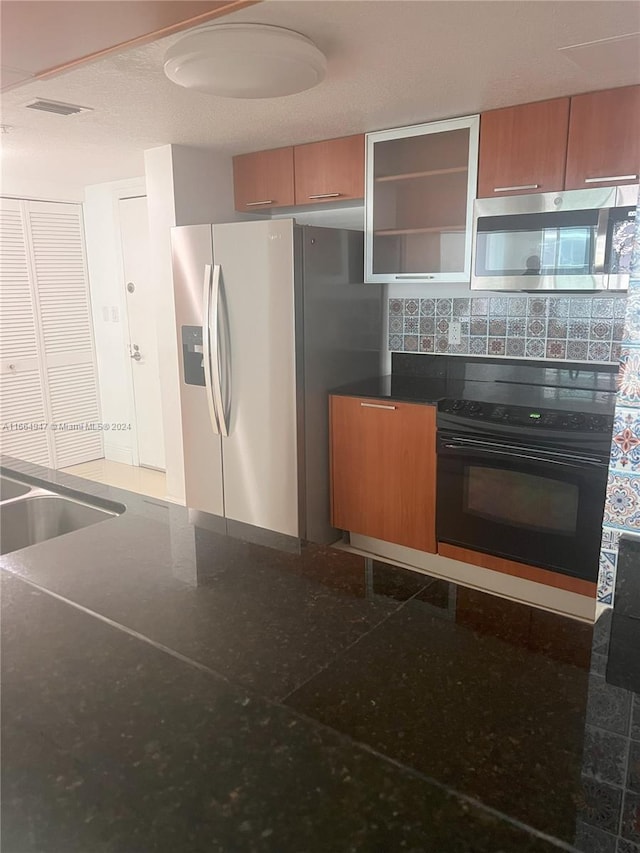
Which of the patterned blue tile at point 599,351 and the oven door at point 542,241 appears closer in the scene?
the oven door at point 542,241

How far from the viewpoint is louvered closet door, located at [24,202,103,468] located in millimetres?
4645

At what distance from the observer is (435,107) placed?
8.84 feet

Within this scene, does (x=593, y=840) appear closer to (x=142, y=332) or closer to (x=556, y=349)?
(x=556, y=349)

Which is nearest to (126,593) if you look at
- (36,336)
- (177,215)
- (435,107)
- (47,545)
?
(47,545)

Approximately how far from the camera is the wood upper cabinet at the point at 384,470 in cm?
298

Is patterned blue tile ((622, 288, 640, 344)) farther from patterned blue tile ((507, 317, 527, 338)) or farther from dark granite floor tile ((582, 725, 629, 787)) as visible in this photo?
patterned blue tile ((507, 317, 527, 338))

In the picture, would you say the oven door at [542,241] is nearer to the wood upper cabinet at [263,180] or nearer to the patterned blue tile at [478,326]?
the patterned blue tile at [478,326]

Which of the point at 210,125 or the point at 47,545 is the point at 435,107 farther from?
the point at 47,545

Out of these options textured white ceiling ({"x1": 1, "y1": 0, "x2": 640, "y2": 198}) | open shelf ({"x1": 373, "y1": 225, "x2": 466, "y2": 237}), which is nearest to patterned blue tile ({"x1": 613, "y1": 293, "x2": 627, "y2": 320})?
open shelf ({"x1": 373, "y1": 225, "x2": 466, "y2": 237})

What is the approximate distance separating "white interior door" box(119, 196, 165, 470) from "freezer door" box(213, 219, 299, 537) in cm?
149

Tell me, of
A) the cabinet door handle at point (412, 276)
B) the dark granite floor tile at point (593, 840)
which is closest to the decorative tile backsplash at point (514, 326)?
the cabinet door handle at point (412, 276)

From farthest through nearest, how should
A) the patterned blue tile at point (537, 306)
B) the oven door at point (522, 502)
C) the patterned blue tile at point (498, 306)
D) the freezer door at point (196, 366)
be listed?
the freezer door at point (196, 366) < the patterned blue tile at point (498, 306) < the patterned blue tile at point (537, 306) < the oven door at point (522, 502)

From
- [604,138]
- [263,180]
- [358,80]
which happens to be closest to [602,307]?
[604,138]

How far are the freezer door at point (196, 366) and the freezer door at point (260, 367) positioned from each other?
9cm
